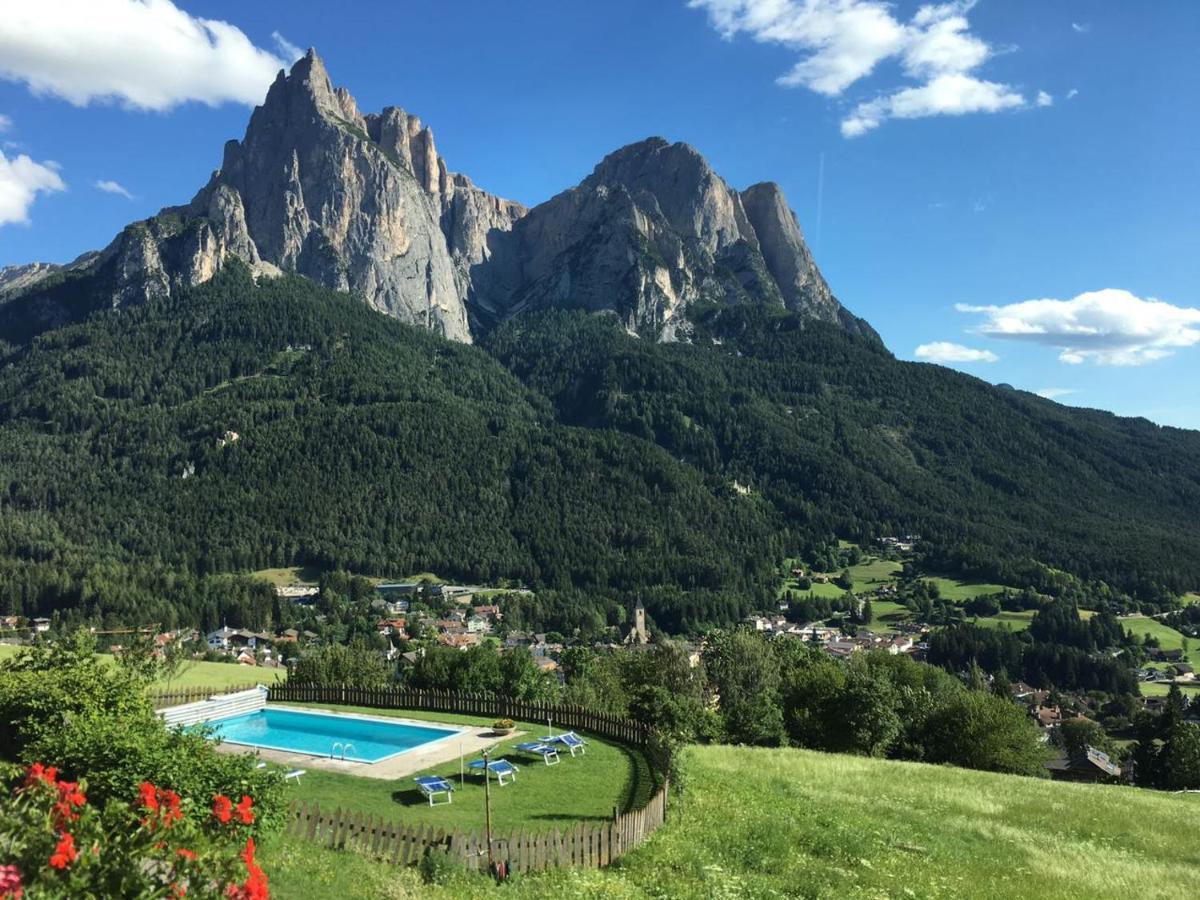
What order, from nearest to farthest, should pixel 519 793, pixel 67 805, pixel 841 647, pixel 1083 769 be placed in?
pixel 67 805 → pixel 519 793 → pixel 1083 769 → pixel 841 647

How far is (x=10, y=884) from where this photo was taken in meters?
6.69

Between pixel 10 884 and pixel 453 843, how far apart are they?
1070 centimetres

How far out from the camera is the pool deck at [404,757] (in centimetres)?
2720

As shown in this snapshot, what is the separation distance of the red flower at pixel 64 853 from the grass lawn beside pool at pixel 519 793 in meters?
13.0

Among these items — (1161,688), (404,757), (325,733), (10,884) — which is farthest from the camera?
(1161,688)

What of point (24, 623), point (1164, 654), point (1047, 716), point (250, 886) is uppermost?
point (250, 886)

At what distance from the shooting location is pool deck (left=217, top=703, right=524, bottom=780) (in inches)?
1071

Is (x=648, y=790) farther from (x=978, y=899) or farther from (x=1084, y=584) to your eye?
(x=1084, y=584)

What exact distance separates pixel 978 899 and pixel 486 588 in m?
180

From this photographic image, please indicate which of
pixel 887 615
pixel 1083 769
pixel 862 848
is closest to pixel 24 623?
pixel 1083 769

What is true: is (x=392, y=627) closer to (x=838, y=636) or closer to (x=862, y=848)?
(x=838, y=636)

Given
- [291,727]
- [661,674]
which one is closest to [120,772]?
[291,727]

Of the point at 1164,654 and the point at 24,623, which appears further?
the point at 1164,654

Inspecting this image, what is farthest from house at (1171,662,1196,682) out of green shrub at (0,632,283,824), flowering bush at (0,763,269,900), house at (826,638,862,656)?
flowering bush at (0,763,269,900)
